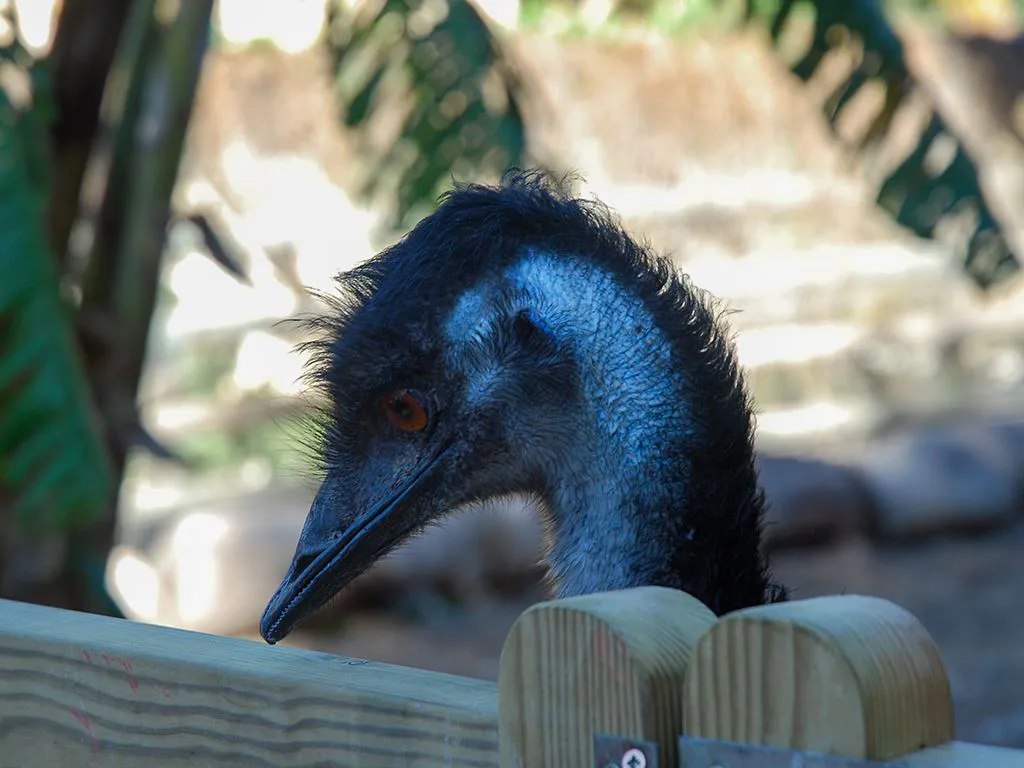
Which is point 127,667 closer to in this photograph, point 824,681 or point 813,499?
point 824,681

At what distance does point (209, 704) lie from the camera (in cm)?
119

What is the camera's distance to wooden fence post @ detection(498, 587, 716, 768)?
0.96 m

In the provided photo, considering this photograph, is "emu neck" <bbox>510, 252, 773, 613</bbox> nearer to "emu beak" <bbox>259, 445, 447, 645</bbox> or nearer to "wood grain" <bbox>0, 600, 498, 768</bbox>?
"emu beak" <bbox>259, 445, 447, 645</bbox>

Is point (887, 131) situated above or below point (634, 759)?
above

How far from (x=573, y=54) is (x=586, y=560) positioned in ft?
24.3

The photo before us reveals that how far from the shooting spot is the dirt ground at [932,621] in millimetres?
5668

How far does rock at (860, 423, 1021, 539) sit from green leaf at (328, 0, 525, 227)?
12.8 feet

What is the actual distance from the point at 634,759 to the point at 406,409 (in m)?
0.99

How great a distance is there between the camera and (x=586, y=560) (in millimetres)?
1802

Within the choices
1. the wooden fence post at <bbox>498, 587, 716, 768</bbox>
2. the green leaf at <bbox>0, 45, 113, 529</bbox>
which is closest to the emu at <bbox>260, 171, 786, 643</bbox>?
the wooden fence post at <bbox>498, 587, 716, 768</bbox>

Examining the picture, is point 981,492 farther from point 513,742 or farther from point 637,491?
point 513,742

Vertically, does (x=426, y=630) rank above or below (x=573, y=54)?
below

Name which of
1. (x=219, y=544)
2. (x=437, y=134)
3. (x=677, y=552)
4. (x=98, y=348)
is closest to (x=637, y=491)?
(x=677, y=552)

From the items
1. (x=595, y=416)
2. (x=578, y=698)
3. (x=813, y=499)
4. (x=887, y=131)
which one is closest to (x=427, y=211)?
(x=887, y=131)
